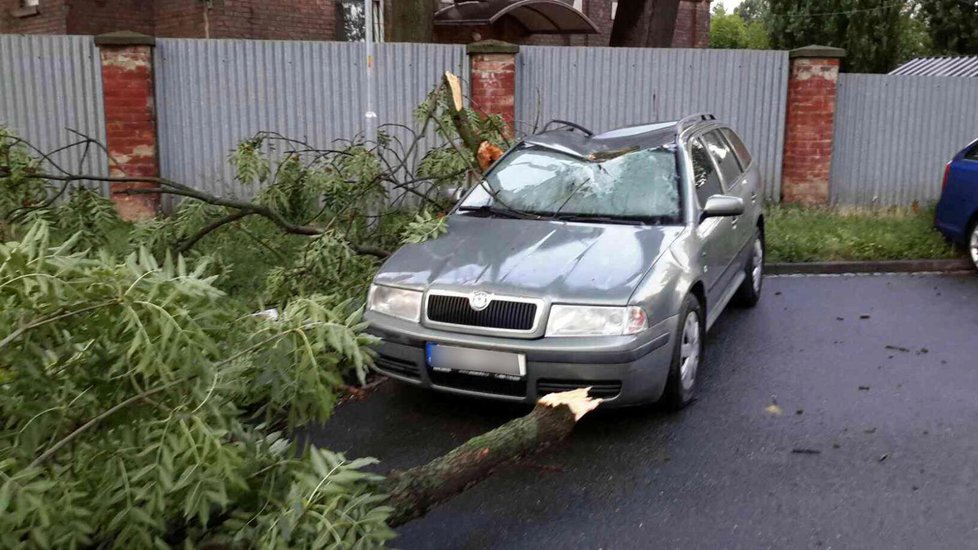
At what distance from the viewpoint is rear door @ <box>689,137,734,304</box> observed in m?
5.83

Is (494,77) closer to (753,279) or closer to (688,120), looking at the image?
(688,120)

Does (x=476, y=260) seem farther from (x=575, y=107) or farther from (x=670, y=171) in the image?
(x=575, y=107)

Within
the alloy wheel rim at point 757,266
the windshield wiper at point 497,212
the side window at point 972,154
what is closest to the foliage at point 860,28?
the side window at point 972,154

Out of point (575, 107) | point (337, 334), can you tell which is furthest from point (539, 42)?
point (337, 334)

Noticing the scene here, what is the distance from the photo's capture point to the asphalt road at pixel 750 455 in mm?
3967

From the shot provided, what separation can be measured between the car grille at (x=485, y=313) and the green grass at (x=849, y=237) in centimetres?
580

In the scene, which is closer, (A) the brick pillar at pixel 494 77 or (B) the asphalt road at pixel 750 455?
(B) the asphalt road at pixel 750 455

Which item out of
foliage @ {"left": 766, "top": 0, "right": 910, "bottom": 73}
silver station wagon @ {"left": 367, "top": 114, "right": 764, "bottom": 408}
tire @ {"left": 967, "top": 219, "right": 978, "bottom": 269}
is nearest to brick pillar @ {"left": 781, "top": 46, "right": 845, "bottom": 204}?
tire @ {"left": 967, "top": 219, "right": 978, "bottom": 269}

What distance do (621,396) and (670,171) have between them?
6.36 ft

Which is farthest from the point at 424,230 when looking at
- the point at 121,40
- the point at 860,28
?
the point at 860,28

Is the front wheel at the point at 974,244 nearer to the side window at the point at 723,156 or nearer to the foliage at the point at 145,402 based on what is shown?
the side window at the point at 723,156

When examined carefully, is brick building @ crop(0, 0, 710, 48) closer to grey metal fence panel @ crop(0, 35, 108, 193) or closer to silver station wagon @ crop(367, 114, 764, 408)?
grey metal fence panel @ crop(0, 35, 108, 193)

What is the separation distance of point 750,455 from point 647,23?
1165 cm

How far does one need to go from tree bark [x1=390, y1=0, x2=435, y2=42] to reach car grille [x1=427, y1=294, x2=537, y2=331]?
7.97m
